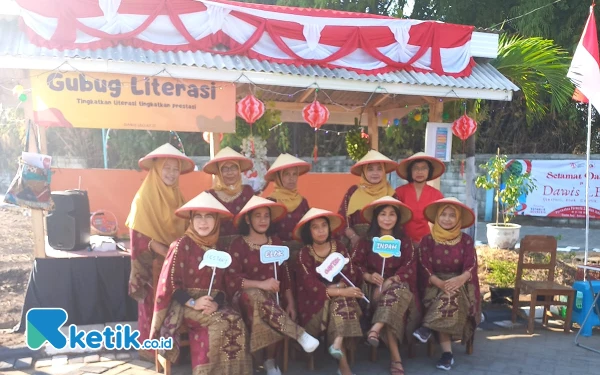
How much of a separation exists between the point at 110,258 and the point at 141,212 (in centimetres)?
113

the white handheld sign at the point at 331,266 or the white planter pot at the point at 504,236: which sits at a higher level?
the white handheld sign at the point at 331,266

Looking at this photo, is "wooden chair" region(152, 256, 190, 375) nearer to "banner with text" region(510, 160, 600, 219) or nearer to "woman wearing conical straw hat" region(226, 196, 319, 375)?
"woman wearing conical straw hat" region(226, 196, 319, 375)

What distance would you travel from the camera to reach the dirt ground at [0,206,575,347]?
4560 mm

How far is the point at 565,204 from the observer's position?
33.1 ft

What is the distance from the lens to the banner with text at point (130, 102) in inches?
154

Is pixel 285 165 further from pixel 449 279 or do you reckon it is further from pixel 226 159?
pixel 449 279

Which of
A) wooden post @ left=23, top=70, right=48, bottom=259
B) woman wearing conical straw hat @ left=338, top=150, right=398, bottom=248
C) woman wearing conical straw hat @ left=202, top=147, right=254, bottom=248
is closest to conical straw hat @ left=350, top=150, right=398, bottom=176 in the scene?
woman wearing conical straw hat @ left=338, top=150, right=398, bottom=248

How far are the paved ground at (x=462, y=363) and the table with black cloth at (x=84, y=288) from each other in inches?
23.7

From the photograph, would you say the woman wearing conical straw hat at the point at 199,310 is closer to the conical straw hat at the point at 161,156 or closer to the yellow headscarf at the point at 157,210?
the yellow headscarf at the point at 157,210

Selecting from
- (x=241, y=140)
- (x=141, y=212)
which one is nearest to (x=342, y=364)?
(x=141, y=212)

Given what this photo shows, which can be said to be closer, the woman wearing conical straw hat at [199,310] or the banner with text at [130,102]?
the woman wearing conical straw hat at [199,310]

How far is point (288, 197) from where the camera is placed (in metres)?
4.20

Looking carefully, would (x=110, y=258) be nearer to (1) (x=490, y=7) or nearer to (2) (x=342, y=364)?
(2) (x=342, y=364)
